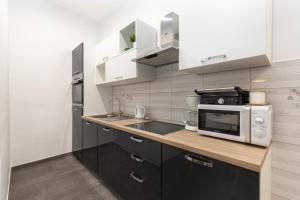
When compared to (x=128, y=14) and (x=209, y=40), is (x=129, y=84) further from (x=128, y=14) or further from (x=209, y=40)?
(x=209, y=40)

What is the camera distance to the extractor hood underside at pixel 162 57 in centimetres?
137

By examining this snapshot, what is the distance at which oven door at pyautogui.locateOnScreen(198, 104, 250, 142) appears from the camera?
91cm

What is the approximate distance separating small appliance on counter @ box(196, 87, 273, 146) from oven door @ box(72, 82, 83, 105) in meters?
1.96

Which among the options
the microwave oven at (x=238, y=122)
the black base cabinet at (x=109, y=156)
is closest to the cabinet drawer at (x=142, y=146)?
the black base cabinet at (x=109, y=156)

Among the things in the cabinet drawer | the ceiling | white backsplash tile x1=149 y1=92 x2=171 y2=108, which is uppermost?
the ceiling

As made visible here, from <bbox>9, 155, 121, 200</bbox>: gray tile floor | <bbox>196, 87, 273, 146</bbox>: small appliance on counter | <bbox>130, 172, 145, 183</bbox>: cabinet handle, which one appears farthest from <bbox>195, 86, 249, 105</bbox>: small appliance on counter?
<bbox>9, 155, 121, 200</bbox>: gray tile floor

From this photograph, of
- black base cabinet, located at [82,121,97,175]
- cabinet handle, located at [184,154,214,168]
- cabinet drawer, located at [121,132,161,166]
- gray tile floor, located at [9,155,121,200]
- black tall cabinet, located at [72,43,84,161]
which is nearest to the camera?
cabinet handle, located at [184,154,214,168]

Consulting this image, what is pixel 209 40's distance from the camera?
1.08 meters

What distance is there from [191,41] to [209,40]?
154 millimetres

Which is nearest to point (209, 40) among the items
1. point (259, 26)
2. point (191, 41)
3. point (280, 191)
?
point (191, 41)

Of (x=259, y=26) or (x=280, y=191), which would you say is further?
(x=280, y=191)

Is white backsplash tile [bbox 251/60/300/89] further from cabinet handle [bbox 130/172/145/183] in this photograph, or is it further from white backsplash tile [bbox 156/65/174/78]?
cabinet handle [bbox 130/172/145/183]

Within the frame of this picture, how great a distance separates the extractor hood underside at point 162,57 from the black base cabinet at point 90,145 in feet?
3.67

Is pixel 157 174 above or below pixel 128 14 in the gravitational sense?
below
